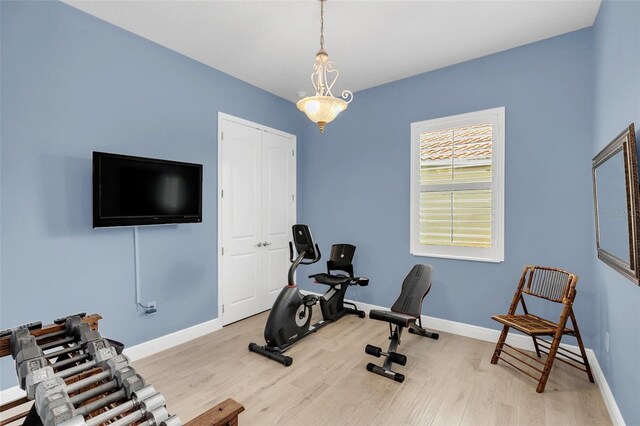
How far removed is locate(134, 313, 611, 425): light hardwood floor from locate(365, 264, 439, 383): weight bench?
10 cm

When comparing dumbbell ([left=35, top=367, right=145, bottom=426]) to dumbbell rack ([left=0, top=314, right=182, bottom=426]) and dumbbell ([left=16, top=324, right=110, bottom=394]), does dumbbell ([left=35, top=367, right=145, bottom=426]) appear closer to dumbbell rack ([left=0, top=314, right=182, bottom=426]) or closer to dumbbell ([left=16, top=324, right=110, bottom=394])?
dumbbell rack ([left=0, top=314, right=182, bottom=426])

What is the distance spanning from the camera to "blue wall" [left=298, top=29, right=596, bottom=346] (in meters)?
2.88

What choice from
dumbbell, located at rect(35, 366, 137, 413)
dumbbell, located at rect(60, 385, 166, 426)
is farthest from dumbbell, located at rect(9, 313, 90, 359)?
dumbbell, located at rect(60, 385, 166, 426)

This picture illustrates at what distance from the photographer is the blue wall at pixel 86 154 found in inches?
89.7

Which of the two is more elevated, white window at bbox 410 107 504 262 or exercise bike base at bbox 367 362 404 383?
white window at bbox 410 107 504 262

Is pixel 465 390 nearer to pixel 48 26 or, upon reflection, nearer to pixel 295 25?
pixel 295 25

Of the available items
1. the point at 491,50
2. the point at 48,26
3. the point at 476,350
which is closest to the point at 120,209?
the point at 48,26

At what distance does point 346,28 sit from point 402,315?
260 cm

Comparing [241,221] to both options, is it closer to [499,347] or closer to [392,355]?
[392,355]

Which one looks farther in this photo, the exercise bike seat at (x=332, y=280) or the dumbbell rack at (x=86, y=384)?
the exercise bike seat at (x=332, y=280)

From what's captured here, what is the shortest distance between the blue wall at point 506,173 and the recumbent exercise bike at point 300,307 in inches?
15.0

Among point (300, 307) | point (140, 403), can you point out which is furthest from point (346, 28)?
point (140, 403)

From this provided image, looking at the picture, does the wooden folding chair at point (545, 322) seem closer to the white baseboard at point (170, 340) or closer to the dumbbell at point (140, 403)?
the dumbbell at point (140, 403)

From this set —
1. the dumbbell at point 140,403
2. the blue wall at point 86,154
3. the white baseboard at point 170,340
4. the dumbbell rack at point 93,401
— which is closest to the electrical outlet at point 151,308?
the blue wall at point 86,154
